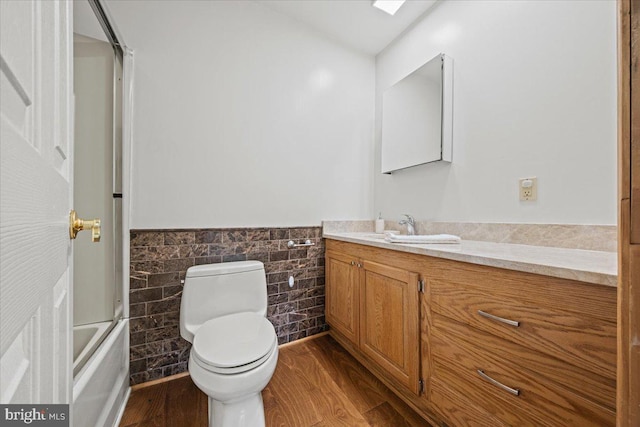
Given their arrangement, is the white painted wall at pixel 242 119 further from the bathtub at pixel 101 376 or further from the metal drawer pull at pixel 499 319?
the metal drawer pull at pixel 499 319

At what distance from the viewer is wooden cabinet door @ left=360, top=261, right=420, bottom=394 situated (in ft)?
3.94

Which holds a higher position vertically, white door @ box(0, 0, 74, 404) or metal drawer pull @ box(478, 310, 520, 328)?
white door @ box(0, 0, 74, 404)

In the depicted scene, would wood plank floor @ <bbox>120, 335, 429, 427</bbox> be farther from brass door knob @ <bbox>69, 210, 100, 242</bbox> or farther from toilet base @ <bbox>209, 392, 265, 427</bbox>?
brass door knob @ <bbox>69, 210, 100, 242</bbox>

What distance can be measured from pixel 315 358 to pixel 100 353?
119 centimetres

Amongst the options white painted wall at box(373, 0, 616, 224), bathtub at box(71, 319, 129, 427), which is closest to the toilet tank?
bathtub at box(71, 319, 129, 427)

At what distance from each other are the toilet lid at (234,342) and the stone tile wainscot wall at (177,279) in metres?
0.40

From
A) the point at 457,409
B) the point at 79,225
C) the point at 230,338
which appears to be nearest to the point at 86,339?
the point at 230,338

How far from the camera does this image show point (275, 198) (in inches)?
73.5

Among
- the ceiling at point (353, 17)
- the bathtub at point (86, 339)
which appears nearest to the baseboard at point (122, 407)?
the bathtub at point (86, 339)

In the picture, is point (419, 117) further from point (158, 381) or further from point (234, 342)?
point (158, 381)

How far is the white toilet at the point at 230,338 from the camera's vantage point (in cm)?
99

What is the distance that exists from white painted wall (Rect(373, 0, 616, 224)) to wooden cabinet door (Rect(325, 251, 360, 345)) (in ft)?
2.20

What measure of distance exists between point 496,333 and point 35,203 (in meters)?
1.21

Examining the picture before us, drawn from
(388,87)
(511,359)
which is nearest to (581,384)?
(511,359)
